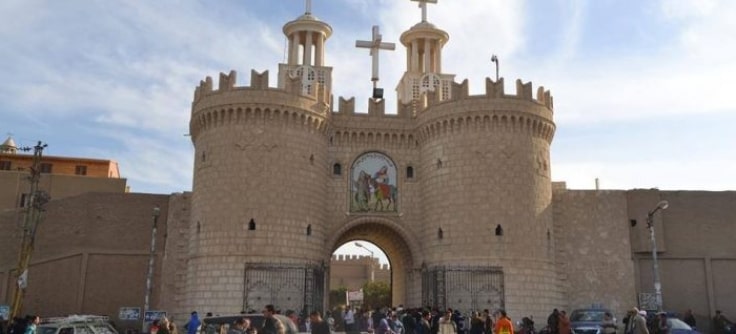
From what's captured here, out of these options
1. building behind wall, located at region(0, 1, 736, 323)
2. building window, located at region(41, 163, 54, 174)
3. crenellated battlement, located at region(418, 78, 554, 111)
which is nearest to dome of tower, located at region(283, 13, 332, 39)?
building behind wall, located at region(0, 1, 736, 323)

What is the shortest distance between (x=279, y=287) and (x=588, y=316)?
39.5ft

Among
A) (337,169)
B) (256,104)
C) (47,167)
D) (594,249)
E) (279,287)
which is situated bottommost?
(279,287)

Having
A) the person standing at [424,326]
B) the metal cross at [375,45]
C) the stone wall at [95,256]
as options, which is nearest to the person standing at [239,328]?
the person standing at [424,326]

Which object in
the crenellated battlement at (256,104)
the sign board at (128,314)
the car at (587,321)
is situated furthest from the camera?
the crenellated battlement at (256,104)

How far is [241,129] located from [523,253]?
13142 mm

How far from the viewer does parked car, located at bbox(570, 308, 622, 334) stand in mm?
22031

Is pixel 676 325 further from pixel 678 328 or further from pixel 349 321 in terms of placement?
pixel 349 321

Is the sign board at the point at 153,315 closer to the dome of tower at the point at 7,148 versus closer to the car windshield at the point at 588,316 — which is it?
the car windshield at the point at 588,316

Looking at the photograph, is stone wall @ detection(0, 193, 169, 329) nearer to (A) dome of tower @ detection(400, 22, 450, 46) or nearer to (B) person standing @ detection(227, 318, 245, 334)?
(A) dome of tower @ detection(400, 22, 450, 46)

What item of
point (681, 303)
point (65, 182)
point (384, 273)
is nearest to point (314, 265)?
point (681, 303)

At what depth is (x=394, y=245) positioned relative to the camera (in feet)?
112

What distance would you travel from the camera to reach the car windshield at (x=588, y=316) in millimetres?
23516

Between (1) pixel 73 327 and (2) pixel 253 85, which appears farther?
(2) pixel 253 85

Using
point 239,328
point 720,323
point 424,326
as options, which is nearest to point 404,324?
point 424,326
